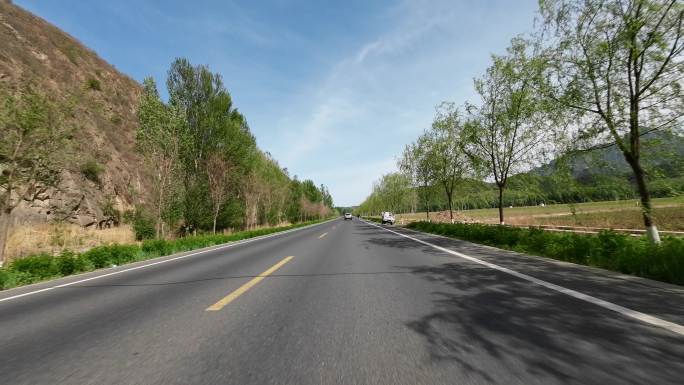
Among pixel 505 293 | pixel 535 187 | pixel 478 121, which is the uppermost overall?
pixel 478 121

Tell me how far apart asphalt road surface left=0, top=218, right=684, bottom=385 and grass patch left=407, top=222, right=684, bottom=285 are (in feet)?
1.77

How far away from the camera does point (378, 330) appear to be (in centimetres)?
316

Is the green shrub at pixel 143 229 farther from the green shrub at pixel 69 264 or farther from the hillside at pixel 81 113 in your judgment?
the green shrub at pixel 69 264

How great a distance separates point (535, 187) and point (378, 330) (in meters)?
13.1

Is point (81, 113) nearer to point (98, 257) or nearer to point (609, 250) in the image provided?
point (98, 257)

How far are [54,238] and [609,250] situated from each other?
2464cm

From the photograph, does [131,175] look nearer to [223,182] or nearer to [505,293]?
[223,182]

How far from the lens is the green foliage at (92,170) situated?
24.3m

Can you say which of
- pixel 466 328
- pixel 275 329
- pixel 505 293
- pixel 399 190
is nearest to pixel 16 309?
pixel 275 329

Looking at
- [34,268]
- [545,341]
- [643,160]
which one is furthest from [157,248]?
[643,160]

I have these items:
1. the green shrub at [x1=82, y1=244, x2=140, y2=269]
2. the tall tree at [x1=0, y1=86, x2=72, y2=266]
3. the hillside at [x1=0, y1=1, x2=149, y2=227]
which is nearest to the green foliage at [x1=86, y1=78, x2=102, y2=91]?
the hillside at [x1=0, y1=1, x2=149, y2=227]

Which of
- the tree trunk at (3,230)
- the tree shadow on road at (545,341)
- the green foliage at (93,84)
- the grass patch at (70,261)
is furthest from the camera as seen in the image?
the green foliage at (93,84)

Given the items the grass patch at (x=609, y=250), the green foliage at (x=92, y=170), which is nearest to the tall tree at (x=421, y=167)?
the grass patch at (x=609, y=250)

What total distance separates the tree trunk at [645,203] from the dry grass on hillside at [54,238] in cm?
2074
